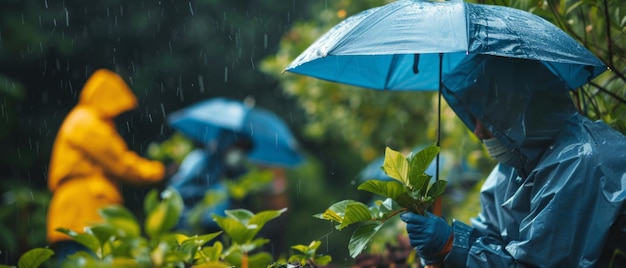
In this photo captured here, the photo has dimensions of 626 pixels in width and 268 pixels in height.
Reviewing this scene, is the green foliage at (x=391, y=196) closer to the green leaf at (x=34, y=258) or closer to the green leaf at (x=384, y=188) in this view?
the green leaf at (x=384, y=188)

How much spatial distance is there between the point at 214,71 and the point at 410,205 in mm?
13799

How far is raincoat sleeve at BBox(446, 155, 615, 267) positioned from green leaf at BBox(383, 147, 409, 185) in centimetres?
37

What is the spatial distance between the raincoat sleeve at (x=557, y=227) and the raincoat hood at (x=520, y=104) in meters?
0.14

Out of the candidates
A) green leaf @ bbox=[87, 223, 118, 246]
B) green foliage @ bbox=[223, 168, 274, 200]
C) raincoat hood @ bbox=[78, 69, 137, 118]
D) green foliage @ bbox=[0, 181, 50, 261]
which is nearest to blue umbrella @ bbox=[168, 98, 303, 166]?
green foliage @ bbox=[223, 168, 274, 200]

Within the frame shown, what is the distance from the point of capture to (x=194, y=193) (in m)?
7.52

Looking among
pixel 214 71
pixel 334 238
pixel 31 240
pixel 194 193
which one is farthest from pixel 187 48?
pixel 194 193

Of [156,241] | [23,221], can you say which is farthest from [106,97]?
[156,241]

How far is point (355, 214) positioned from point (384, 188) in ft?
0.41

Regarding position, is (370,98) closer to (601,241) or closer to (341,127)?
(341,127)

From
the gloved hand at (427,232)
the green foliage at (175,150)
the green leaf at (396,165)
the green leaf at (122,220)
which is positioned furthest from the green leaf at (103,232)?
the green foliage at (175,150)

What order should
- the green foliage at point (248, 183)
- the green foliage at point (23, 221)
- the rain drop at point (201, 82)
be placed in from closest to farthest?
the green foliage at point (248, 183) < the green foliage at point (23, 221) < the rain drop at point (201, 82)

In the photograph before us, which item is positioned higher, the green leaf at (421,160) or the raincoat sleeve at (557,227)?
the green leaf at (421,160)

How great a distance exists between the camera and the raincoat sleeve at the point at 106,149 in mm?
6789

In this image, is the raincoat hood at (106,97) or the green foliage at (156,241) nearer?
the green foliage at (156,241)
